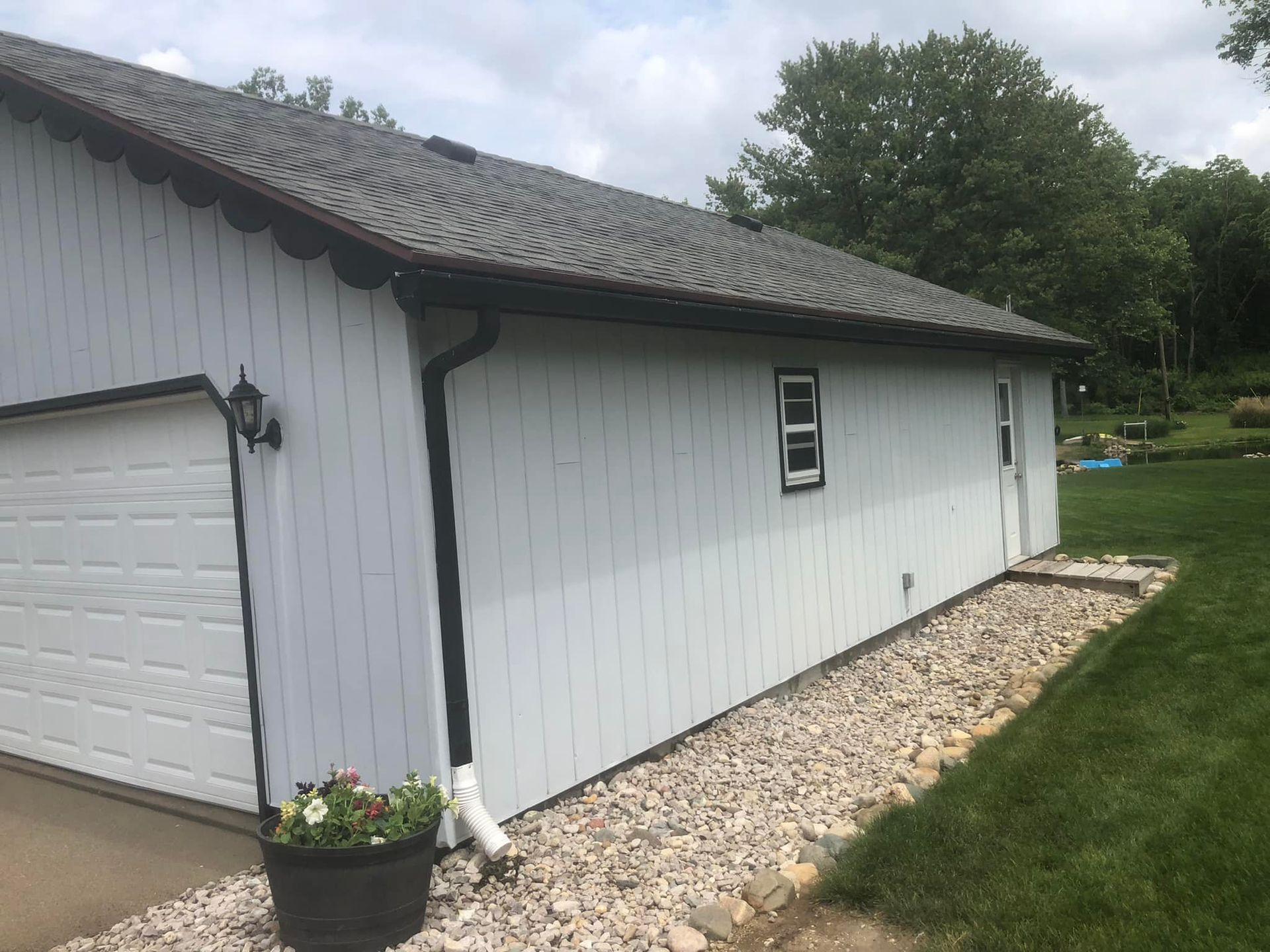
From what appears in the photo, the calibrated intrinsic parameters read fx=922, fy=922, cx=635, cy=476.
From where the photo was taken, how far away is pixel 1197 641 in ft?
23.2

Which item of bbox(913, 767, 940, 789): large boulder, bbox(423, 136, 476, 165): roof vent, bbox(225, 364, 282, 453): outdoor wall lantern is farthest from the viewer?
bbox(423, 136, 476, 165): roof vent

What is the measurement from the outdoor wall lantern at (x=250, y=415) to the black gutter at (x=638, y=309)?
3.49 ft

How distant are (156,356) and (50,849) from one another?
2.44 metres

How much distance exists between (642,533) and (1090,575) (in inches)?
259

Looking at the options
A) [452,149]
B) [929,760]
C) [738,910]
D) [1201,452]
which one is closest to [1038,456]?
[929,760]

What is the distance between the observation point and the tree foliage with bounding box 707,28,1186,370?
28406 millimetres

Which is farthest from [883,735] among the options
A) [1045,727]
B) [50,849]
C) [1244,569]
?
[1244,569]

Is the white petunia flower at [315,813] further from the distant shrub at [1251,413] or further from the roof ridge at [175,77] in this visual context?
the distant shrub at [1251,413]

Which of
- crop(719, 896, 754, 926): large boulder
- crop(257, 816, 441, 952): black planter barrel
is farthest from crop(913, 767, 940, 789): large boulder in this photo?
crop(257, 816, 441, 952): black planter barrel

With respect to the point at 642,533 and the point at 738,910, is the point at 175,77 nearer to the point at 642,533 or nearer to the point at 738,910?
the point at 642,533

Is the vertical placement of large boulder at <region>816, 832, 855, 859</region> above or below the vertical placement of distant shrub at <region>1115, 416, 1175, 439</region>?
below

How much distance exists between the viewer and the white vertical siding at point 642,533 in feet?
13.9

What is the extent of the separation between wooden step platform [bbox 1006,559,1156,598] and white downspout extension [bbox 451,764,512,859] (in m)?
7.63

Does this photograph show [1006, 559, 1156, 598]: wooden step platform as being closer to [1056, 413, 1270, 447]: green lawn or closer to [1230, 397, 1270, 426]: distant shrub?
[1056, 413, 1270, 447]: green lawn
